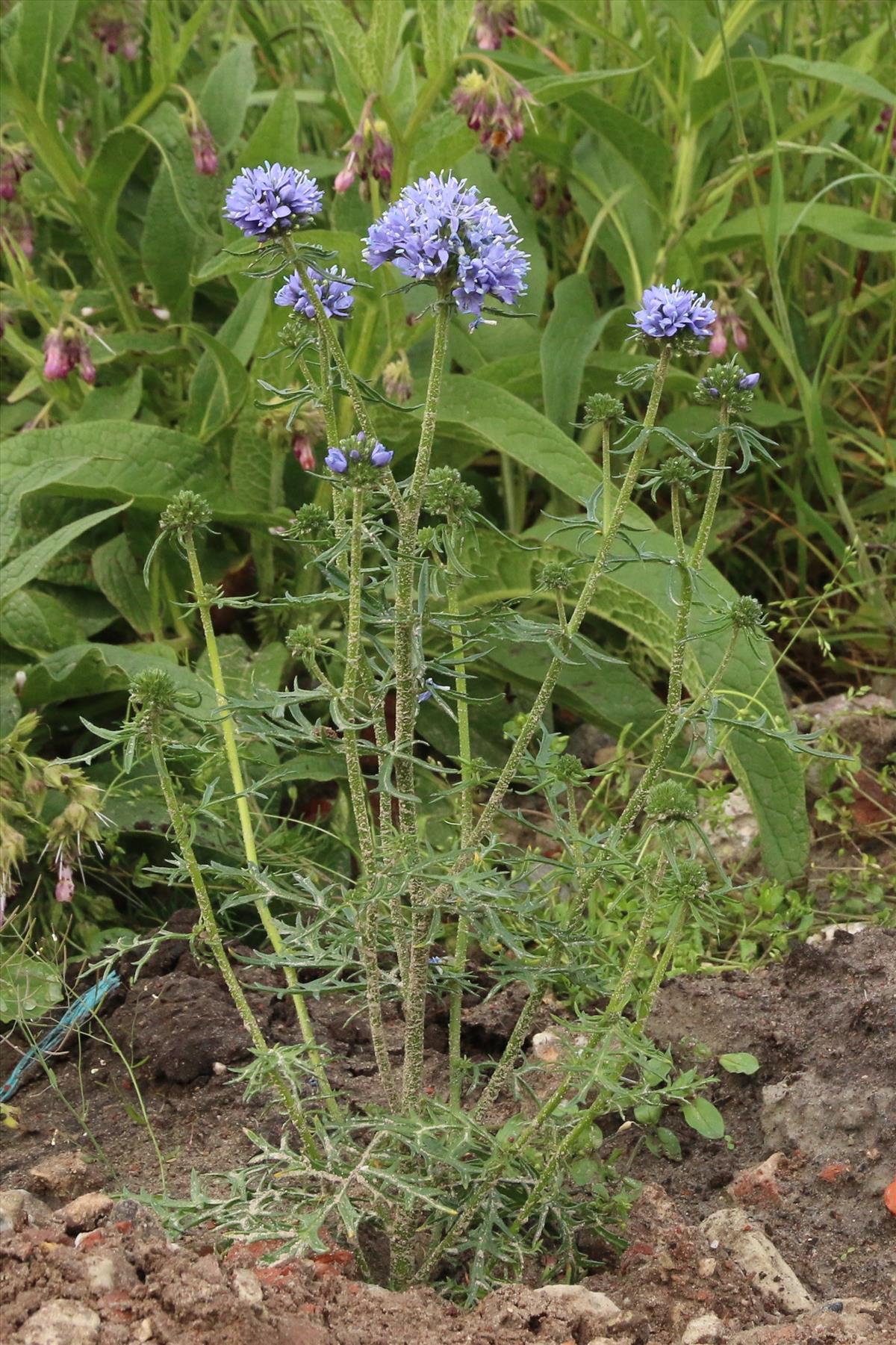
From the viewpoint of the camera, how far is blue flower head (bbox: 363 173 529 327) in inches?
59.4

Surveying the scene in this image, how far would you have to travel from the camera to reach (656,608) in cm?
299

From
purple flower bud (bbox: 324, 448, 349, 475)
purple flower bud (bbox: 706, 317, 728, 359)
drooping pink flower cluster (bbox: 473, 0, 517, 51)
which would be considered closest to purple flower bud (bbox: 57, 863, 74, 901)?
purple flower bud (bbox: 324, 448, 349, 475)

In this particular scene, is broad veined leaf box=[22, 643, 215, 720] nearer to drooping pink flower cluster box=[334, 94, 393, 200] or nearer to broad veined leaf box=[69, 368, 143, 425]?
broad veined leaf box=[69, 368, 143, 425]

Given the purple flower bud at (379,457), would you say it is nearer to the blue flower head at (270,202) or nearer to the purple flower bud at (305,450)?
the blue flower head at (270,202)

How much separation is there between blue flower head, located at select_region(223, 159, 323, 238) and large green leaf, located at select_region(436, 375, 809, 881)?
1.16 metres

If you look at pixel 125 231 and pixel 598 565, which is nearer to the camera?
pixel 598 565

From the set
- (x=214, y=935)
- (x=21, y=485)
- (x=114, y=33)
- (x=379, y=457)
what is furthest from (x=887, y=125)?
(x=214, y=935)

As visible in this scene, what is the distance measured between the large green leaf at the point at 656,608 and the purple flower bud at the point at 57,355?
84 centimetres

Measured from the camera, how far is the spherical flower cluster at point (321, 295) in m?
1.67

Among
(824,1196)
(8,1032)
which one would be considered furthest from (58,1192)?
(824,1196)

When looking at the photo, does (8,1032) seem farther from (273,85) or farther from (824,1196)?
(273,85)

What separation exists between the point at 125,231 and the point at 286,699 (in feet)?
9.52

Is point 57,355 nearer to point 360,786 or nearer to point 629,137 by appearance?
point 629,137

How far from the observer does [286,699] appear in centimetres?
166
